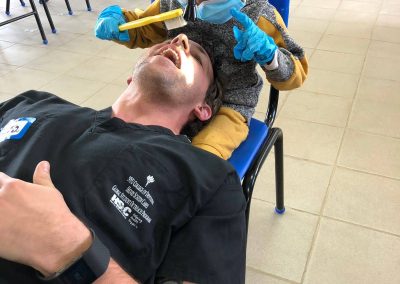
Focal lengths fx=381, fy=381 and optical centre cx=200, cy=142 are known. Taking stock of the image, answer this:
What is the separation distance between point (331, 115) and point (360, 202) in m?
0.72

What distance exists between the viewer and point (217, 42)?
133cm

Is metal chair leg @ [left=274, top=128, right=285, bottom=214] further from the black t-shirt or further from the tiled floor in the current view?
the black t-shirt

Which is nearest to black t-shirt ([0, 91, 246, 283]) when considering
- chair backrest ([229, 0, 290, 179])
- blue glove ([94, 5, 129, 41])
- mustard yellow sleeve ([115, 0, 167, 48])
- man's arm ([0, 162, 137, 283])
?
man's arm ([0, 162, 137, 283])

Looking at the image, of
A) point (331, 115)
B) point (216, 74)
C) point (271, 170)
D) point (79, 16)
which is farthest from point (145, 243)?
point (79, 16)

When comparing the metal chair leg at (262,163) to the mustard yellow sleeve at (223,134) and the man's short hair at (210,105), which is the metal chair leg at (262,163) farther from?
the man's short hair at (210,105)

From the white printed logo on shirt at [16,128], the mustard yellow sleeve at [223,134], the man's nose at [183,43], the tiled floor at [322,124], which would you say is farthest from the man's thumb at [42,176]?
the tiled floor at [322,124]

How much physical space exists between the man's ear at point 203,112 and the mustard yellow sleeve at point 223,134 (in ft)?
0.08

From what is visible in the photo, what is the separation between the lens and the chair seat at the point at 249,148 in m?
1.15

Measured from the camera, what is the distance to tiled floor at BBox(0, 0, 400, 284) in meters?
1.52

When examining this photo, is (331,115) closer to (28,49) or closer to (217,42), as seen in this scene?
(217,42)

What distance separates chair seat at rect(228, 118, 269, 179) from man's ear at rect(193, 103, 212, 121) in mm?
146

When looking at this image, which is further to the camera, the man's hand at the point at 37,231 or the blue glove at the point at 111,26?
the blue glove at the point at 111,26

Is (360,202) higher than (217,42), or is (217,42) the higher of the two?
(217,42)

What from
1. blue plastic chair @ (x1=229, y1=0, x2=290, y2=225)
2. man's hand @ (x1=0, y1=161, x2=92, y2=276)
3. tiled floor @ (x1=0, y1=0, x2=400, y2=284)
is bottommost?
tiled floor @ (x1=0, y1=0, x2=400, y2=284)
